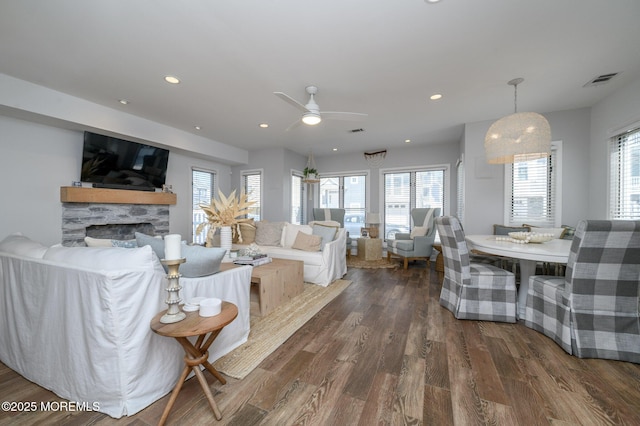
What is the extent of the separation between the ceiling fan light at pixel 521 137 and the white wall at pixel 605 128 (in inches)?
51.0

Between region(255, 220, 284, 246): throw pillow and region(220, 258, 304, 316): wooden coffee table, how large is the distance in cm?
117

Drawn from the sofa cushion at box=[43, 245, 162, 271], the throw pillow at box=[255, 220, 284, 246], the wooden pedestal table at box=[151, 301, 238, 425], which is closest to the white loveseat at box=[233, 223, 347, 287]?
the throw pillow at box=[255, 220, 284, 246]

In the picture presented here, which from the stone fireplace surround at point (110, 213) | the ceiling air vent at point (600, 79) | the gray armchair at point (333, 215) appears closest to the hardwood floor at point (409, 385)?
the stone fireplace surround at point (110, 213)

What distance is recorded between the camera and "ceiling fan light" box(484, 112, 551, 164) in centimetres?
261

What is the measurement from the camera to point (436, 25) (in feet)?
6.73

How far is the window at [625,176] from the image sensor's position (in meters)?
2.91

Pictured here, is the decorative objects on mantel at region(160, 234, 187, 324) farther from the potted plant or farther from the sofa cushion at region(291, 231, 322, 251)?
the sofa cushion at region(291, 231, 322, 251)

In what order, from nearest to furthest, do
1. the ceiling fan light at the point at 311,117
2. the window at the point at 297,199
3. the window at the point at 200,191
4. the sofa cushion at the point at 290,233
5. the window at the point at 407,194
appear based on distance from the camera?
1. the ceiling fan light at the point at 311,117
2. the sofa cushion at the point at 290,233
3. the window at the point at 200,191
4. the window at the point at 407,194
5. the window at the point at 297,199

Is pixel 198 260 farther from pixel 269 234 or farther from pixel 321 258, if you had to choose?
pixel 269 234

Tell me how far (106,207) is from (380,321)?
4646mm

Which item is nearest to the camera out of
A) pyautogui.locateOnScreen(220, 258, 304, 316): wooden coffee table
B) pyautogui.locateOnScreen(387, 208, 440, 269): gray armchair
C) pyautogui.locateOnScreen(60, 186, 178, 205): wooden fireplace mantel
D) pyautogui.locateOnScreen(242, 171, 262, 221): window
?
pyautogui.locateOnScreen(220, 258, 304, 316): wooden coffee table

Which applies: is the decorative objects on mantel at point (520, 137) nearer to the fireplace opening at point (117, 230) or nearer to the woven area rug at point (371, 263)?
the woven area rug at point (371, 263)

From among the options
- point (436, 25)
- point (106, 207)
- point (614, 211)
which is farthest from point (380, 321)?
point (106, 207)

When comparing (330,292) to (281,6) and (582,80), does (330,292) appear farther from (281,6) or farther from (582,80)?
(582,80)
